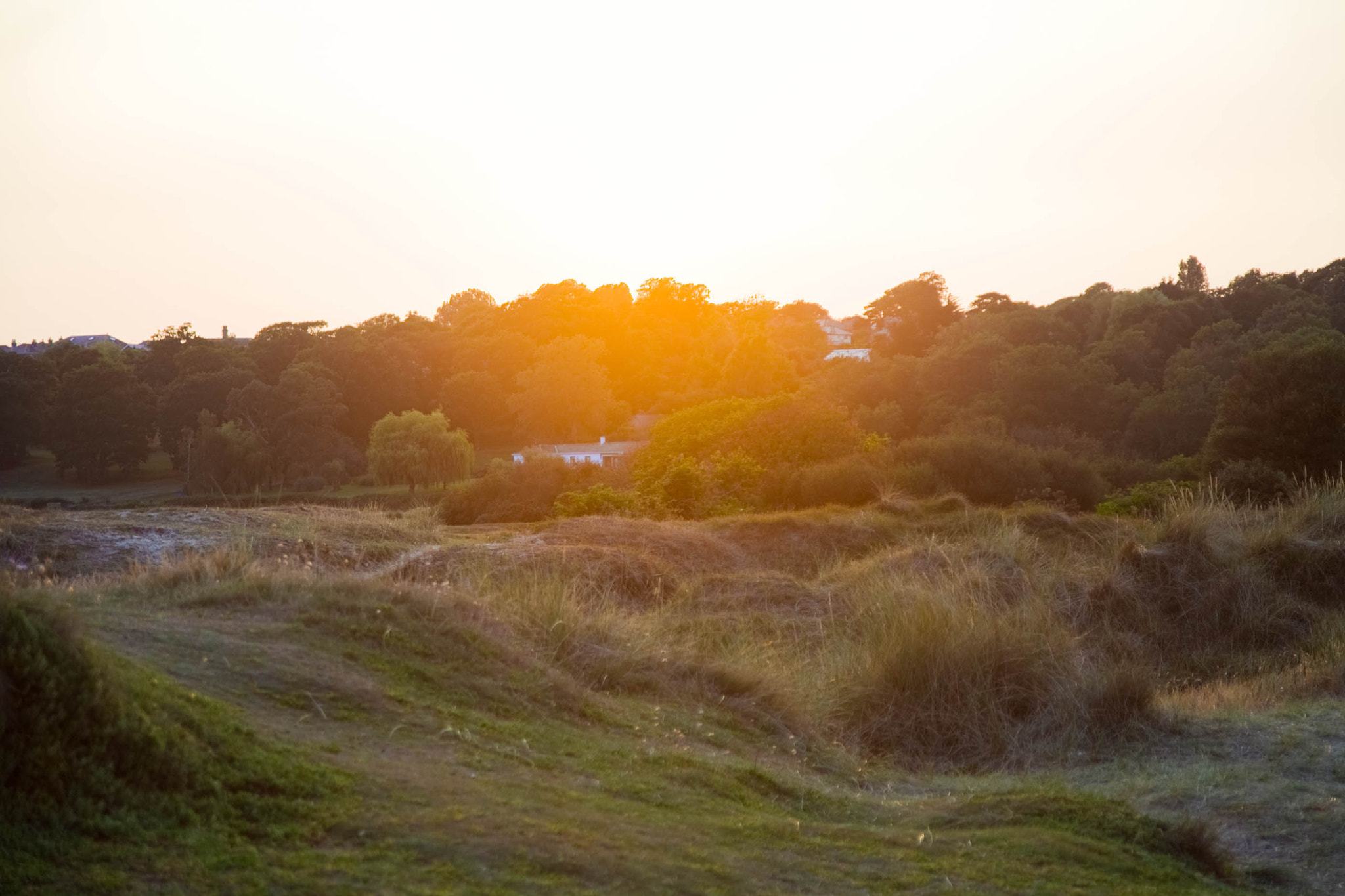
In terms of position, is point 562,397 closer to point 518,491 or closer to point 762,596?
point 518,491

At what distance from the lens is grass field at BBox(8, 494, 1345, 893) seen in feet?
11.7

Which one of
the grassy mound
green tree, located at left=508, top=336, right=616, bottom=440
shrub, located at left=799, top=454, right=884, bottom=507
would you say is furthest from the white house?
the grassy mound

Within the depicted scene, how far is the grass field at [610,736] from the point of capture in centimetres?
355

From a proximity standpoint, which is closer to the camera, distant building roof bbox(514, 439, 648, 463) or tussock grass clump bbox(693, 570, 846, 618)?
tussock grass clump bbox(693, 570, 846, 618)

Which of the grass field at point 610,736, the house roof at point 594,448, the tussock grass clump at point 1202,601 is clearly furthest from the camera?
the house roof at point 594,448

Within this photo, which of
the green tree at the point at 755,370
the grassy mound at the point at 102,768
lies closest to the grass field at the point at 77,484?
the green tree at the point at 755,370

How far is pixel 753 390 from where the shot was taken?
5612 centimetres

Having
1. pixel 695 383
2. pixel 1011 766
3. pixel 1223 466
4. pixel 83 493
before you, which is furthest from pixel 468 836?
pixel 695 383

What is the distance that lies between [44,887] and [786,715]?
5.05m

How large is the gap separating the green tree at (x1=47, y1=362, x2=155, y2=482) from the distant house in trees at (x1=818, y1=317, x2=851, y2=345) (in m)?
50.8

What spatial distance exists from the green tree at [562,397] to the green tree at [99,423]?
64.3 feet

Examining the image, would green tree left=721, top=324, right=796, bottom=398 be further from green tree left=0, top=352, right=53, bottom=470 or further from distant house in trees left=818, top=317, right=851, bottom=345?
green tree left=0, top=352, right=53, bottom=470

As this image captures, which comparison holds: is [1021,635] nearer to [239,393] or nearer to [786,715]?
[786,715]

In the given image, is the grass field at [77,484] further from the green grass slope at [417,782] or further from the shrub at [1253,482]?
the green grass slope at [417,782]
